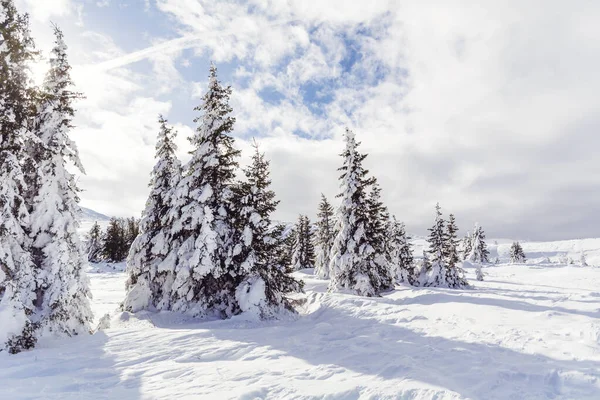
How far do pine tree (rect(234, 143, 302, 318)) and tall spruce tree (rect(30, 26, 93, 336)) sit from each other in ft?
24.5

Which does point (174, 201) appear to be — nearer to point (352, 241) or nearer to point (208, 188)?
point (208, 188)

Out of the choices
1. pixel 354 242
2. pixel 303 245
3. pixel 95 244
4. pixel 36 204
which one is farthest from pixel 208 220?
pixel 95 244

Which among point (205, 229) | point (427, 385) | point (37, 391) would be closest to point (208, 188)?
point (205, 229)

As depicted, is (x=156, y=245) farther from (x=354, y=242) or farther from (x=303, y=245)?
(x=303, y=245)

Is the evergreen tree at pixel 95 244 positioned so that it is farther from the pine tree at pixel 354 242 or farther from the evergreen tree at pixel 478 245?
the evergreen tree at pixel 478 245

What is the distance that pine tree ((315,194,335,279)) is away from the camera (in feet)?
140

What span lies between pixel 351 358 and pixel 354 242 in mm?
13470

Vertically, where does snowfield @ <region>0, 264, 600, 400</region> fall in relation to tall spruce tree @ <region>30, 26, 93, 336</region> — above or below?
below

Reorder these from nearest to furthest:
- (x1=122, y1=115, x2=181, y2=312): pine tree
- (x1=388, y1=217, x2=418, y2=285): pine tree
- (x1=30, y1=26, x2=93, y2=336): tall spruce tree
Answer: (x1=30, y1=26, x2=93, y2=336): tall spruce tree
(x1=122, y1=115, x2=181, y2=312): pine tree
(x1=388, y1=217, x2=418, y2=285): pine tree

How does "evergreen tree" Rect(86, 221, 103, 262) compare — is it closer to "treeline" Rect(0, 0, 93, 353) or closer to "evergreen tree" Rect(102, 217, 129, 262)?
"evergreen tree" Rect(102, 217, 129, 262)

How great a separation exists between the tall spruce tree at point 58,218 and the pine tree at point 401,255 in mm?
31963

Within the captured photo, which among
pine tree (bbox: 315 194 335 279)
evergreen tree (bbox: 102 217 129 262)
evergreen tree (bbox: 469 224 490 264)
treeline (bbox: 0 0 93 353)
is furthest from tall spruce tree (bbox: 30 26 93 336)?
evergreen tree (bbox: 469 224 490 264)

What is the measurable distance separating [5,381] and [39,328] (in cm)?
477

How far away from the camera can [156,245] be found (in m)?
21.4
